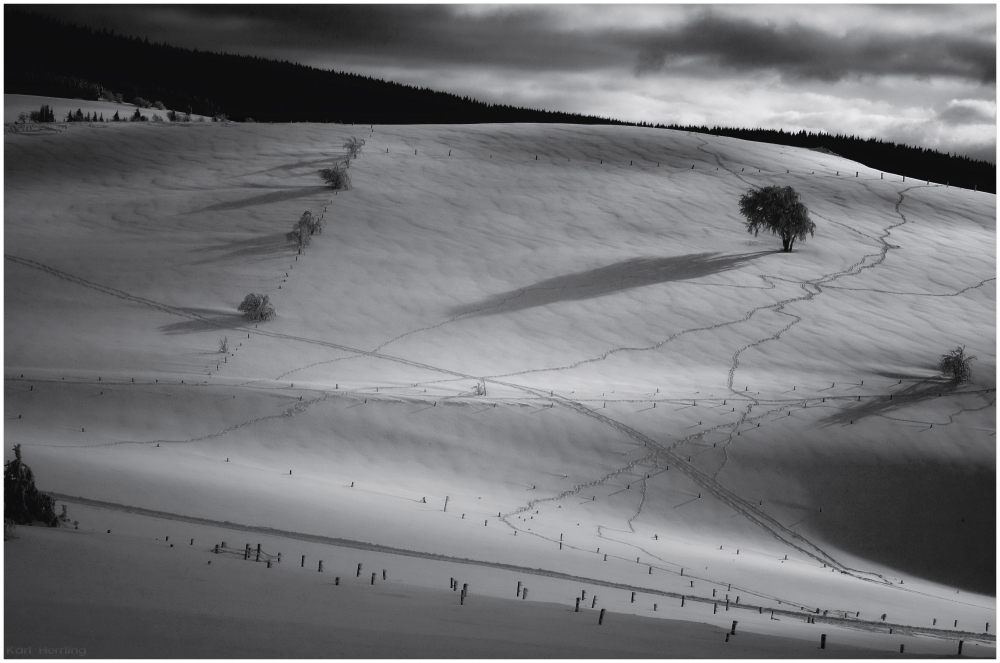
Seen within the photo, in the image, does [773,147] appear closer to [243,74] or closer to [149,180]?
[149,180]

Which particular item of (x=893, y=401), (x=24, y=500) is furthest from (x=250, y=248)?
(x=893, y=401)

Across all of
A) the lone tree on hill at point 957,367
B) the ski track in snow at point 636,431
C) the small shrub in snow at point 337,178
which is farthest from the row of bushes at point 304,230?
the lone tree on hill at point 957,367

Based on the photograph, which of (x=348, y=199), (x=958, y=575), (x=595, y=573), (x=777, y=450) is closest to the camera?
(x=595, y=573)

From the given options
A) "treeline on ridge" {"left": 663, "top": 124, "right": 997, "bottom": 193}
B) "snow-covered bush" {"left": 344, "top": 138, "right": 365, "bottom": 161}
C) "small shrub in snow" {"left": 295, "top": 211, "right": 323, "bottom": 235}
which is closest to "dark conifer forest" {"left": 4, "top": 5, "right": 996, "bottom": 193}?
"treeline on ridge" {"left": 663, "top": 124, "right": 997, "bottom": 193}

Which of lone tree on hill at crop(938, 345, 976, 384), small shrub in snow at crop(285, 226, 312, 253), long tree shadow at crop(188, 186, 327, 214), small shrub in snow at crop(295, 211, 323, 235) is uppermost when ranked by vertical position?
long tree shadow at crop(188, 186, 327, 214)

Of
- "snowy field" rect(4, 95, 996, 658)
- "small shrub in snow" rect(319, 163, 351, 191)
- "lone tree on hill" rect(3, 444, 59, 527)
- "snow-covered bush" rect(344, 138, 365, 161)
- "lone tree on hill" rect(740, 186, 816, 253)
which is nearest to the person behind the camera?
"snowy field" rect(4, 95, 996, 658)

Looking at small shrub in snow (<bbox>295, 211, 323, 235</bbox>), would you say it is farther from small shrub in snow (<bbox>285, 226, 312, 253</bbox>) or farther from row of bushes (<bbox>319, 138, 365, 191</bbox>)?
row of bushes (<bbox>319, 138, 365, 191</bbox>)

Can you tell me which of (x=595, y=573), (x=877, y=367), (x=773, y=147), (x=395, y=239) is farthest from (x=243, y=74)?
(x=595, y=573)

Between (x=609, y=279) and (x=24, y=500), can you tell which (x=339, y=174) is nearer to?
(x=609, y=279)
